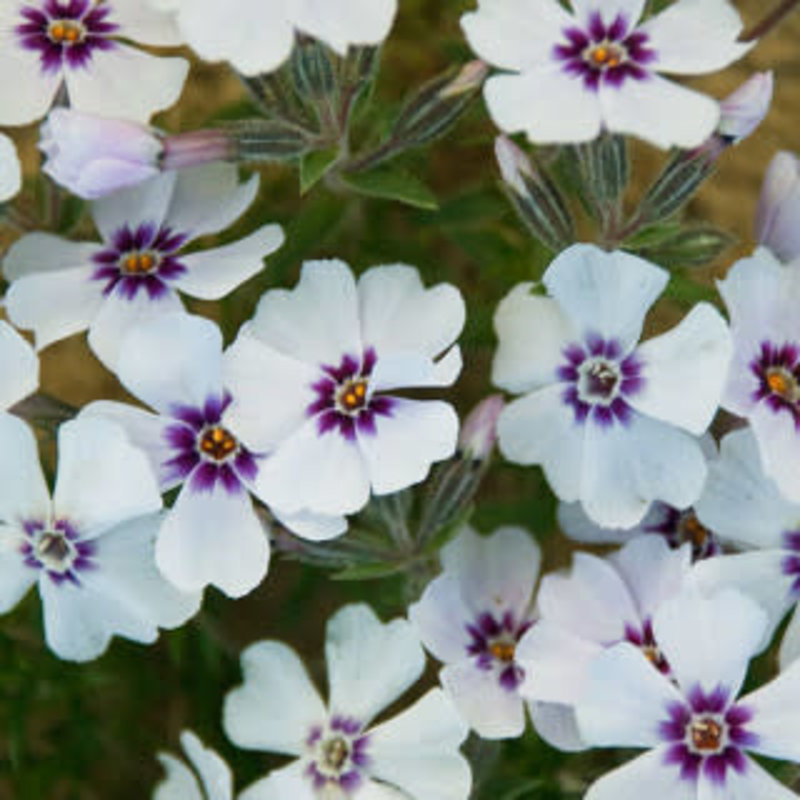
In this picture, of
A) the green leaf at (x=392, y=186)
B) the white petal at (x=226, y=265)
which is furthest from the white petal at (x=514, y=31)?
the white petal at (x=226, y=265)

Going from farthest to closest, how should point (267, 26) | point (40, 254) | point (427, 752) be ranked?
point (40, 254), point (427, 752), point (267, 26)

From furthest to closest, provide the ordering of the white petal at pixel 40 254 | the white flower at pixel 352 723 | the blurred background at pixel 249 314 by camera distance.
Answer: the blurred background at pixel 249 314 → the white petal at pixel 40 254 → the white flower at pixel 352 723

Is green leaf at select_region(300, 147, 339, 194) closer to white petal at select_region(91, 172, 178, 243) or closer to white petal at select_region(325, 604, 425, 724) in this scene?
white petal at select_region(91, 172, 178, 243)

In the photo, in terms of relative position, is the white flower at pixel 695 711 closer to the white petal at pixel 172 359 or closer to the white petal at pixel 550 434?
the white petal at pixel 550 434

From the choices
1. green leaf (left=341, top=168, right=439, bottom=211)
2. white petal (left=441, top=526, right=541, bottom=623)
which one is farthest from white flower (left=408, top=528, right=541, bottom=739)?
green leaf (left=341, top=168, right=439, bottom=211)

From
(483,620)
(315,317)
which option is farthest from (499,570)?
(315,317)

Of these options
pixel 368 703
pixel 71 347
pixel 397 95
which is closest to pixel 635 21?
pixel 368 703

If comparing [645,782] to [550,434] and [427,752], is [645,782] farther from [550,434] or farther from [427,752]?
[550,434]
